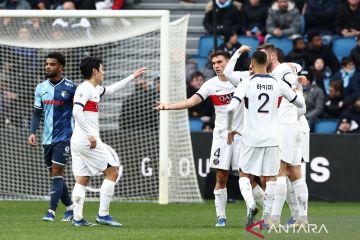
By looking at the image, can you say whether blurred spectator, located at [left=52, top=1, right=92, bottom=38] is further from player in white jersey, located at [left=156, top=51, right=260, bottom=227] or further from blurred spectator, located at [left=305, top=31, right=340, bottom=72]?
player in white jersey, located at [left=156, top=51, right=260, bottom=227]

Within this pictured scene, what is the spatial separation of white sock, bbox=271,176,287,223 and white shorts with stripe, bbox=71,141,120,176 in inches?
83.3

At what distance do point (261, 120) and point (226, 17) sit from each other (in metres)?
11.2

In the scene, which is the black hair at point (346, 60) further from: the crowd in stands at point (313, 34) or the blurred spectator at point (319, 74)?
the blurred spectator at point (319, 74)

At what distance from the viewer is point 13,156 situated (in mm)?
20375

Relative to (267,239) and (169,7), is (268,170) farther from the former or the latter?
(169,7)

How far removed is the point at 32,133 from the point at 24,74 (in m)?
4.45

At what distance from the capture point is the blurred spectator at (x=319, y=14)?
80.3ft

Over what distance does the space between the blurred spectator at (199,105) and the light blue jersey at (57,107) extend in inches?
266

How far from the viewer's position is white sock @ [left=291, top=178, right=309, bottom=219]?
47.5 feet

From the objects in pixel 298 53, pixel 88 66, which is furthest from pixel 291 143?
pixel 298 53

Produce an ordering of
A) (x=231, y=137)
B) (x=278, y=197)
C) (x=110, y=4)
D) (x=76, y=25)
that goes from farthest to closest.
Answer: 1. (x=110, y=4)
2. (x=76, y=25)
3. (x=231, y=137)
4. (x=278, y=197)

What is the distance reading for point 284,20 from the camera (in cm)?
2425

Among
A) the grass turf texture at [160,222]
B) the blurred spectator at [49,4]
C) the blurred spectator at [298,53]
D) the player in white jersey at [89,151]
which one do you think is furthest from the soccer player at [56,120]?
the blurred spectator at [49,4]

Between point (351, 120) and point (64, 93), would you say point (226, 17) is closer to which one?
point (351, 120)
